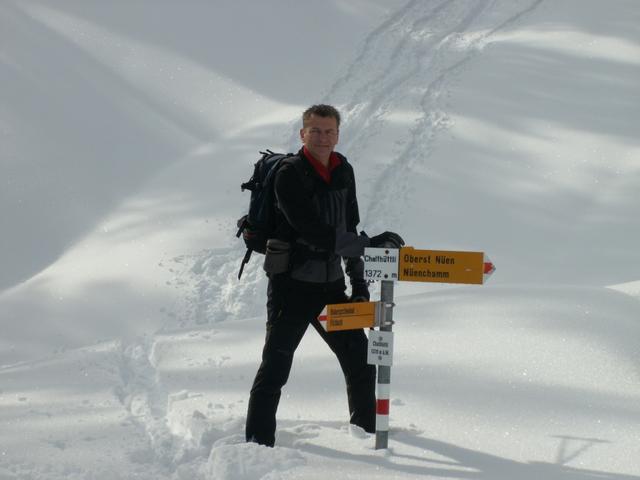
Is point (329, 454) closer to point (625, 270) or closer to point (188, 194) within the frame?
point (625, 270)

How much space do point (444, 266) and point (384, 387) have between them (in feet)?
1.95

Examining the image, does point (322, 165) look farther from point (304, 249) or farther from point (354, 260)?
point (354, 260)

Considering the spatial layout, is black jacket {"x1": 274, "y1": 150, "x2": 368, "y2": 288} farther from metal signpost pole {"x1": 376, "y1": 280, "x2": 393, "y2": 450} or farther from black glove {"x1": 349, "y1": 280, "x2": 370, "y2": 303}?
metal signpost pole {"x1": 376, "y1": 280, "x2": 393, "y2": 450}

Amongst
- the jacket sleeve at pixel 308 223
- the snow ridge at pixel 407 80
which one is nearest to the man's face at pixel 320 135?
the jacket sleeve at pixel 308 223

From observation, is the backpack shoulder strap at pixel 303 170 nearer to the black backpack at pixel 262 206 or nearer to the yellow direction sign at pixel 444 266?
the black backpack at pixel 262 206

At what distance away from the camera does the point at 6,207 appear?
1016 centimetres

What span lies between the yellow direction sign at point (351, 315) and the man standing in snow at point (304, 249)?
0.72 ft

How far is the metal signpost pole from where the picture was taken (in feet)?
12.3

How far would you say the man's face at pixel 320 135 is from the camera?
3.89 metres

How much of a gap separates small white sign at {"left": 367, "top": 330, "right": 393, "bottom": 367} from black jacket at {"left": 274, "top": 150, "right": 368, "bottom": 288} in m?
0.35

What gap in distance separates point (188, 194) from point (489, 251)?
12.0 ft

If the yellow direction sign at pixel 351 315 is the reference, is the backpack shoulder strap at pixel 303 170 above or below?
above

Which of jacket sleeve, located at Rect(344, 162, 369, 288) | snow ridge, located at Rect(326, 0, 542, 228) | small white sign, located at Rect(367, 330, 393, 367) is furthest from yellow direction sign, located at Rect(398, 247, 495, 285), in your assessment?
snow ridge, located at Rect(326, 0, 542, 228)

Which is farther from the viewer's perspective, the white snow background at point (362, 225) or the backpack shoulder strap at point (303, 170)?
the white snow background at point (362, 225)
